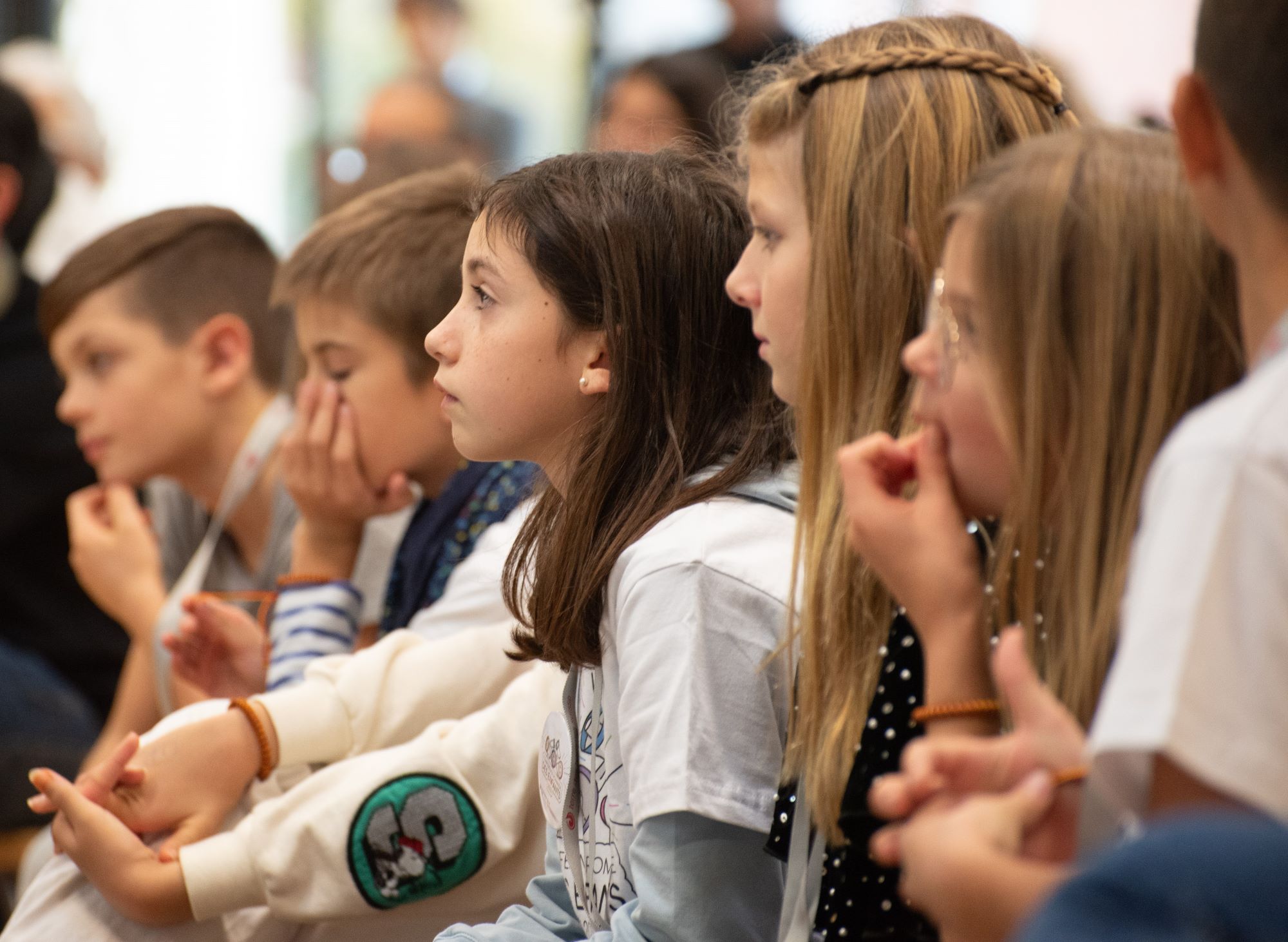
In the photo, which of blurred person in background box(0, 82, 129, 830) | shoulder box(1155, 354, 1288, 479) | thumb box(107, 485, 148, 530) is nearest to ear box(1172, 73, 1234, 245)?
shoulder box(1155, 354, 1288, 479)

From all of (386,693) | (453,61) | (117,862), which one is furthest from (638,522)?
(453,61)

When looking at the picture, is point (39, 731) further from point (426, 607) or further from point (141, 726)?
point (426, 607)

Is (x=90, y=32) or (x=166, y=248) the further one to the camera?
(x=90, y=32)

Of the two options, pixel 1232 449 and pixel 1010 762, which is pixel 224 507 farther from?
pixel 1232 449

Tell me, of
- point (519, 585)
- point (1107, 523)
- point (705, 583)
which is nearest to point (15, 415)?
point (519, 585)

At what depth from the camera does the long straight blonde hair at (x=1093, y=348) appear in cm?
87

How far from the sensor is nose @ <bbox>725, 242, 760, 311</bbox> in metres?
1.25

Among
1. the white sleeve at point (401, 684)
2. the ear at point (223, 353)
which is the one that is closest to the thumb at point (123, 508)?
→ the ear at point (223, 353)

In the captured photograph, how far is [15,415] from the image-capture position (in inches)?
117

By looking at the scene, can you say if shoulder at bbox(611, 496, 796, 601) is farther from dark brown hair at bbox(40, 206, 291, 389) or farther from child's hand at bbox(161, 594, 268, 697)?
dark brown hair at bbox(40, 206, 291, 389)

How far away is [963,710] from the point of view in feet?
2.98

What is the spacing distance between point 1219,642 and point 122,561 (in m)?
1.97

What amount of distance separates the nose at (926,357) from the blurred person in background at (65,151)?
347cm

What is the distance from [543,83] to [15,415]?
104 inches
